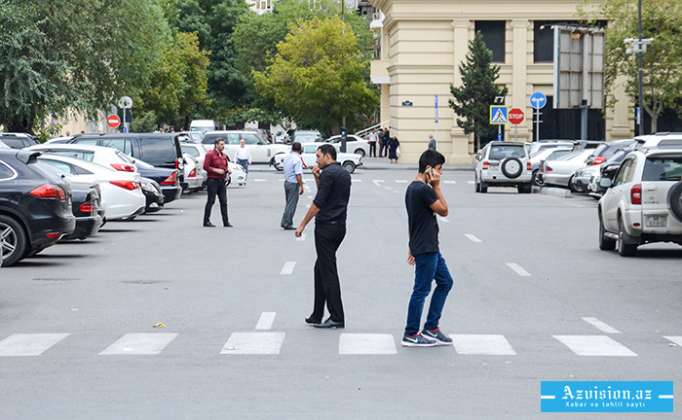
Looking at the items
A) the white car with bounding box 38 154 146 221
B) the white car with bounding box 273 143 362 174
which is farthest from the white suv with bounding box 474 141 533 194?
the white car with bounding box 38 154 146 221

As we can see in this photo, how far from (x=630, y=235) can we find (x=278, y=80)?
73.4 metres

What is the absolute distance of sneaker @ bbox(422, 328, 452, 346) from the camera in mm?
12227

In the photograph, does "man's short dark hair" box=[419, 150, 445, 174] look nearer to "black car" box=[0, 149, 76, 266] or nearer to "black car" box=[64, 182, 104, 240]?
"black car" box=[0, 149, 76, 266]

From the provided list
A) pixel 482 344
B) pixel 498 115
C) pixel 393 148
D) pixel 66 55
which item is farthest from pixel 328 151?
pixel 393 148

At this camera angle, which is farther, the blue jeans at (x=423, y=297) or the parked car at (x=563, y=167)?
the parked car at (x=563, y=167)

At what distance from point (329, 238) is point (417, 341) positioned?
181cm

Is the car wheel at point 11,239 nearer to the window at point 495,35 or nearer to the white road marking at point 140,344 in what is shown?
the white road marking at point 140,344

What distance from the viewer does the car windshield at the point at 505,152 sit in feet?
147

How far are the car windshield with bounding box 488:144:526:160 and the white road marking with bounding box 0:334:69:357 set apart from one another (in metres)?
32.7

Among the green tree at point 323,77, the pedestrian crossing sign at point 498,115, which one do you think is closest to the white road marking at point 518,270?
the pedestrian crossing sign at point 498,115

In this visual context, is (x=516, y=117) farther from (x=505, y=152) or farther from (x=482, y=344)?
(x=482, y=344)

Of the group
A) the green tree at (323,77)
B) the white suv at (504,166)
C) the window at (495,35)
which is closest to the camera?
the white suv at (504,166)

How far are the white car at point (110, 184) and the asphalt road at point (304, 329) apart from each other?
2152 millimetres

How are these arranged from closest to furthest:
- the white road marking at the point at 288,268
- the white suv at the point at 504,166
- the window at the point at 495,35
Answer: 1. the white road marking at the point at 288,268
2. the white suv at the point at 504,166
3. the window at the point at 495,35
